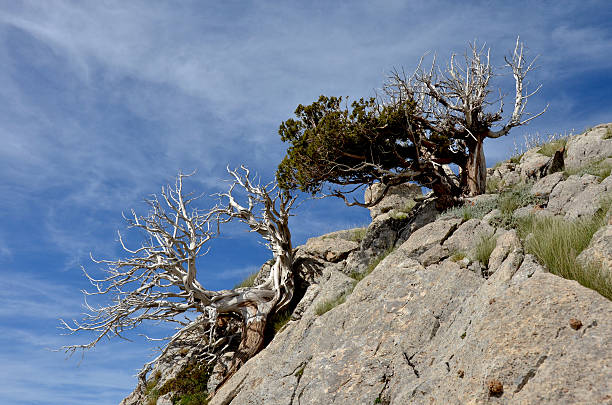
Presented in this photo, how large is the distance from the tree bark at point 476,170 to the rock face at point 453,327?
1988 mm

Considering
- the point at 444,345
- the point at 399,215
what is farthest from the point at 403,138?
the point at 444,345

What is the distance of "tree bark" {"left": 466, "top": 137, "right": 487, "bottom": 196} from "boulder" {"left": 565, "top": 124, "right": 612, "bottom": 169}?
10.3 feet

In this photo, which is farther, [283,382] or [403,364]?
[283,382]

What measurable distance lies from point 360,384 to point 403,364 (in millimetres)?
928

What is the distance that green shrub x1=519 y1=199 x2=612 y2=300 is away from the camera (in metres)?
6.46

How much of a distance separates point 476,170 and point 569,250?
38.1 feet

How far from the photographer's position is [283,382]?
10.4 metres

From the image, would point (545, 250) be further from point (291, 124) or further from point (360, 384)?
point (291, 124)

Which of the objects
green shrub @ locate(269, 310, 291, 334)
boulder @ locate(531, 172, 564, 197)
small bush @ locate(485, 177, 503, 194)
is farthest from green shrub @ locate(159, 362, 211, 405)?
small bush @ locate(485, 177, 503, 194)

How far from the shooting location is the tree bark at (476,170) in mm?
18828

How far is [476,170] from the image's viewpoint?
18859 mm

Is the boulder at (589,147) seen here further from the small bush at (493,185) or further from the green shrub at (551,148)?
the small bush at (493,185)

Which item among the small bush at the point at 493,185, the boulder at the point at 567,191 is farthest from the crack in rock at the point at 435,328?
the small bush at the point at 493,185

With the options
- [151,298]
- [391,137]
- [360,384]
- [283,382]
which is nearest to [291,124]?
[391,137]
